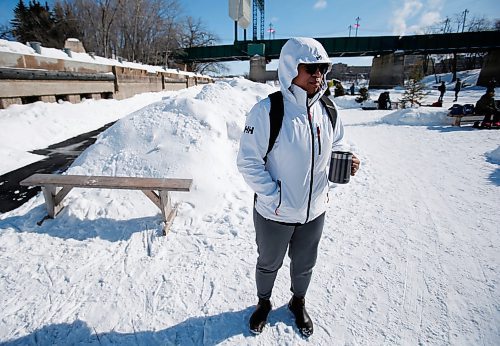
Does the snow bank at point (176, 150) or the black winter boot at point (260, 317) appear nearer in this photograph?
the black winter boot at point (260, 317)

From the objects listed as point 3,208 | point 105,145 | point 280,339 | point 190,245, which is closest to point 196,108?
point 105,145

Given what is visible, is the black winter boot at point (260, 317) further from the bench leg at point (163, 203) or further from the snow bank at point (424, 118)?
the snow bank at point (424, 118)

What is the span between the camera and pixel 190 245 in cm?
321

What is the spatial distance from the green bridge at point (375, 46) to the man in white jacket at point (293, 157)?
36103mm

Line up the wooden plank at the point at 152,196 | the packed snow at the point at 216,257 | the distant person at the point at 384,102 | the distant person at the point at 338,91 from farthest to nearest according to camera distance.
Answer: the distant person at the point at 338,91 < the distant person at the point at 384,102 < the wooden plank at the point at 152,196 < the packed snow at the point at 216,257

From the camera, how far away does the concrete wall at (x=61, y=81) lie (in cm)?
818

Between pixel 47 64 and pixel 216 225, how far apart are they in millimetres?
10676

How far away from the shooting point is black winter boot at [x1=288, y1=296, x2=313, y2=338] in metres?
2.11

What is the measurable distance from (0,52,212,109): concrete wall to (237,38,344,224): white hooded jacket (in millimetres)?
9953

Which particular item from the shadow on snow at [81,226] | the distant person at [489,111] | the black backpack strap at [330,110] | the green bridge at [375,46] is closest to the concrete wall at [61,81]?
the shadow on snow at [81,226]

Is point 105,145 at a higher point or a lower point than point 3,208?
higher

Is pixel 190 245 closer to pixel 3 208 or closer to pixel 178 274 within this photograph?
pixel 178 274

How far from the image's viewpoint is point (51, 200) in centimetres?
353

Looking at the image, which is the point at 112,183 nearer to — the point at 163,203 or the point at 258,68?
the point at 163,203
